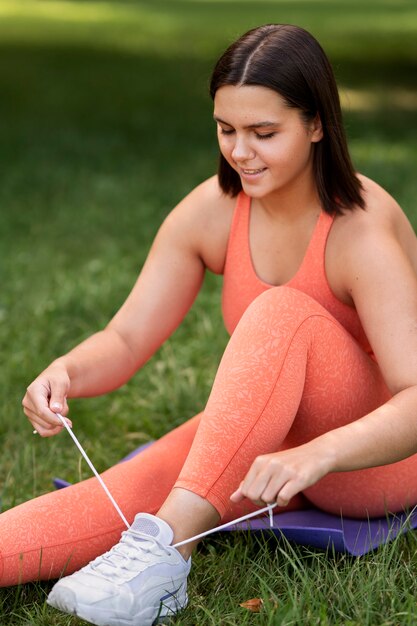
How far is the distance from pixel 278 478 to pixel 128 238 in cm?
323

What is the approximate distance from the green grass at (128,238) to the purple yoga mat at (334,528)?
0.03m

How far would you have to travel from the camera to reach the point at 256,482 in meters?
1.77

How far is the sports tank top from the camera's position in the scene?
224cm

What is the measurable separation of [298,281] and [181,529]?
23.4 inches

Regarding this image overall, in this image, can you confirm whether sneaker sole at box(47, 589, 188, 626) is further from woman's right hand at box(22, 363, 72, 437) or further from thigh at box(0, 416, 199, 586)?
woman's right hand at box(22, 363, 72, 437)

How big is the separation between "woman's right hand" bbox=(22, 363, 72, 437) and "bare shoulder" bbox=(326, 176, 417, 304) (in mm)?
591

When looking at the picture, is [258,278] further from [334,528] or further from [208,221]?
[334,528]

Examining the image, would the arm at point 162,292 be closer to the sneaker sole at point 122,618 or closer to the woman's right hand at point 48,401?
the woman's right hand at point 48,401

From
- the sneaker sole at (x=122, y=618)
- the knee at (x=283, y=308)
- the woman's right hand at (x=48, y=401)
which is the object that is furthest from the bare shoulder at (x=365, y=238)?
the sneaker sole at (x=122, y=618)

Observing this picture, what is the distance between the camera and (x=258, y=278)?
91.5 inches

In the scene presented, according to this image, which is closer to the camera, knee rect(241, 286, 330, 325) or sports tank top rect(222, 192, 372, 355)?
knee rect(241, 286, 330, 325)

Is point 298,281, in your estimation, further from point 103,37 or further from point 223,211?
point 103,37

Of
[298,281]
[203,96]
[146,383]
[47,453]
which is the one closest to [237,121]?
[298,281]

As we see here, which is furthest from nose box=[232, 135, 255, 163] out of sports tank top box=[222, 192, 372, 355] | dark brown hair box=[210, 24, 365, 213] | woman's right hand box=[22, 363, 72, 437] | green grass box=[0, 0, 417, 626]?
woman's right hand box=[22, 363, 72, 437]
